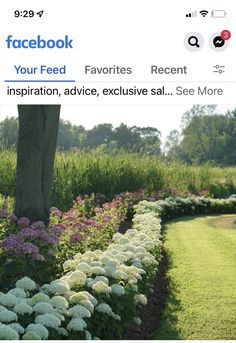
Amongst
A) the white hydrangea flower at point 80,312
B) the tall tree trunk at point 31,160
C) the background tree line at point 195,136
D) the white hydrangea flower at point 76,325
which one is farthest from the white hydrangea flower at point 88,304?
the background tree line at point 195,136

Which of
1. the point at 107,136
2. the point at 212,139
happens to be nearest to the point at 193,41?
the point at 212,139

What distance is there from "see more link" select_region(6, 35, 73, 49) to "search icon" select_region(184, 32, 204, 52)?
1.42 meters

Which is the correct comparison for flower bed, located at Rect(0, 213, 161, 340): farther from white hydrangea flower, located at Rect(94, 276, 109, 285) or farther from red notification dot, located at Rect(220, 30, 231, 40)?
red notification dot, located at Rect(220, 30, 231, 40)

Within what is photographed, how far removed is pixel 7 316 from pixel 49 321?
35 centimetres

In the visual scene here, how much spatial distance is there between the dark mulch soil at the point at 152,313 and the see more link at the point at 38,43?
3451 millimetres

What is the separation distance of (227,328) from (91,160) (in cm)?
983

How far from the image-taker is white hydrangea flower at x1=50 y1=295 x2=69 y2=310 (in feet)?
14.3

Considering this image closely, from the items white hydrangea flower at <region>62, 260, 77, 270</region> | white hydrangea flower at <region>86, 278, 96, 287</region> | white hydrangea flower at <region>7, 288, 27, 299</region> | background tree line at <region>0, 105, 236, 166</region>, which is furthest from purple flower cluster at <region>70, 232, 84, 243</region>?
background tree line at <region>0, 105, 236, 166</region>

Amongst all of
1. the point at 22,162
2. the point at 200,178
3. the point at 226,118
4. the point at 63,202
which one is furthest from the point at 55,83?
the point at 226,118

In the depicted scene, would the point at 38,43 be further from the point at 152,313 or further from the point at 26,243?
the point at 152,313

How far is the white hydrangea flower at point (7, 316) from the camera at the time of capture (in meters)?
4.00

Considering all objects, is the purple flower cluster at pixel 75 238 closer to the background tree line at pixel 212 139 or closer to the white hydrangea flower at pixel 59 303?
the white hydrangea flower at pixel 59 303

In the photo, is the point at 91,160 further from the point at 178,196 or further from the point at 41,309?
the point at 41,309

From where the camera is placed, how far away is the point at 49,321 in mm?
4047
